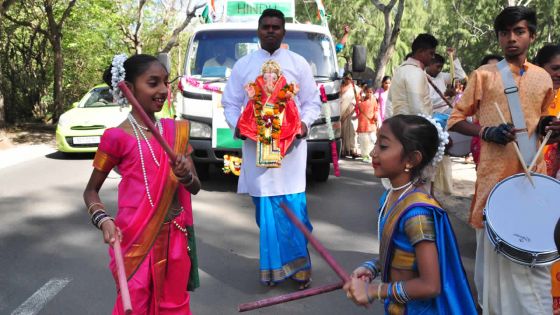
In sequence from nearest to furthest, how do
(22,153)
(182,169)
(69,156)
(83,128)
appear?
(182,169)
(83,128)
(69,156)
(22,153)

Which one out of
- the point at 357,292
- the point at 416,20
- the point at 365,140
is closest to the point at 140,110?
the point at 357,292

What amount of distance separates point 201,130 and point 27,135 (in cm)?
1003

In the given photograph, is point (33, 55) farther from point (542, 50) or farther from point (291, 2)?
point (542, 50)

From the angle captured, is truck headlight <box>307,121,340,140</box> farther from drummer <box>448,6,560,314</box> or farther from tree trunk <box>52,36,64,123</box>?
tree trunk <box>52,36,64,123</box>

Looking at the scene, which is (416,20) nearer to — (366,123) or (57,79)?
(57,79)

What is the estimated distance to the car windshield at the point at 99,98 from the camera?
1373 centimetres

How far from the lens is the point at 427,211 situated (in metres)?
2.24

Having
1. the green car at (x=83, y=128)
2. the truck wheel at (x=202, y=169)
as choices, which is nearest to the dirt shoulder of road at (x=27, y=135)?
the green car at (x=83, y=128)

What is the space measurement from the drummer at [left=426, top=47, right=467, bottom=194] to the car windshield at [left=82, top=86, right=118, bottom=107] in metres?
8.07

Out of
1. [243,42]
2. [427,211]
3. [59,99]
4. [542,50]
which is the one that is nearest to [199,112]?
[243,42]

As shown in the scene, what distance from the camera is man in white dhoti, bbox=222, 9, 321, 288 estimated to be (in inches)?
183

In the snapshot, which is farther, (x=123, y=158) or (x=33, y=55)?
(x=33, y=55)

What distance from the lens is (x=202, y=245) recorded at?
5.97 metres

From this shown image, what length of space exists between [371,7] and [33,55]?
66.3ft
